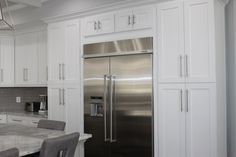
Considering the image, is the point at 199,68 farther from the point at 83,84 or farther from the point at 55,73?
the point at 55,73

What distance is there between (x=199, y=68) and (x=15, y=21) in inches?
145

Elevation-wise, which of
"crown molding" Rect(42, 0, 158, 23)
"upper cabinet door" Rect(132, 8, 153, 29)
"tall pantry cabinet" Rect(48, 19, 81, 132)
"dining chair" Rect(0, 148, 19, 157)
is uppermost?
"crown molding" Rect(42, 0, 158, 23)

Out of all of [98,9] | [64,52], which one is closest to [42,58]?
[64,52]

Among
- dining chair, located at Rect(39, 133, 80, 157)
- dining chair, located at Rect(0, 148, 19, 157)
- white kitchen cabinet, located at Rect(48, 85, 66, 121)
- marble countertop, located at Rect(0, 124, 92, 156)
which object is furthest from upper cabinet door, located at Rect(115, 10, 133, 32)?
dining chair, located at Rect(0, 148, 19, 157)

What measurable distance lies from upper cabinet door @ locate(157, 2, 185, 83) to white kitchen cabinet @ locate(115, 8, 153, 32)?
15cm

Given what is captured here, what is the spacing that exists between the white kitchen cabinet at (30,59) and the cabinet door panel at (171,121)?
8.44 ft

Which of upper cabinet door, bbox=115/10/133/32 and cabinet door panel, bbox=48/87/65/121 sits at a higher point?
upper cabinet door, bbox=115/10/133/32

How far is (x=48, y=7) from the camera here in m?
4.79

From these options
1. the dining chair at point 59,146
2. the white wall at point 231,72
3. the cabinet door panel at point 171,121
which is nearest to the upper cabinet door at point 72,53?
the cabinet door panel at point 171,121

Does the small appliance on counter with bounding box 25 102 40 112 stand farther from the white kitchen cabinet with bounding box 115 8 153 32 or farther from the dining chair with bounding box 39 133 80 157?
the dining chair with bounding box 39 133 80 157

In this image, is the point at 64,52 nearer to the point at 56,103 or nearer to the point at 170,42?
the point at 56,103

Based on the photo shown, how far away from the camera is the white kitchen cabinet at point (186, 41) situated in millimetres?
3172

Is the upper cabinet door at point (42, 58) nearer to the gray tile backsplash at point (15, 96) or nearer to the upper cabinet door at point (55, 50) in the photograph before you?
the upper cabinet door at point (55, 50)

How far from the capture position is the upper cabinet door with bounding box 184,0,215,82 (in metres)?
3.15
